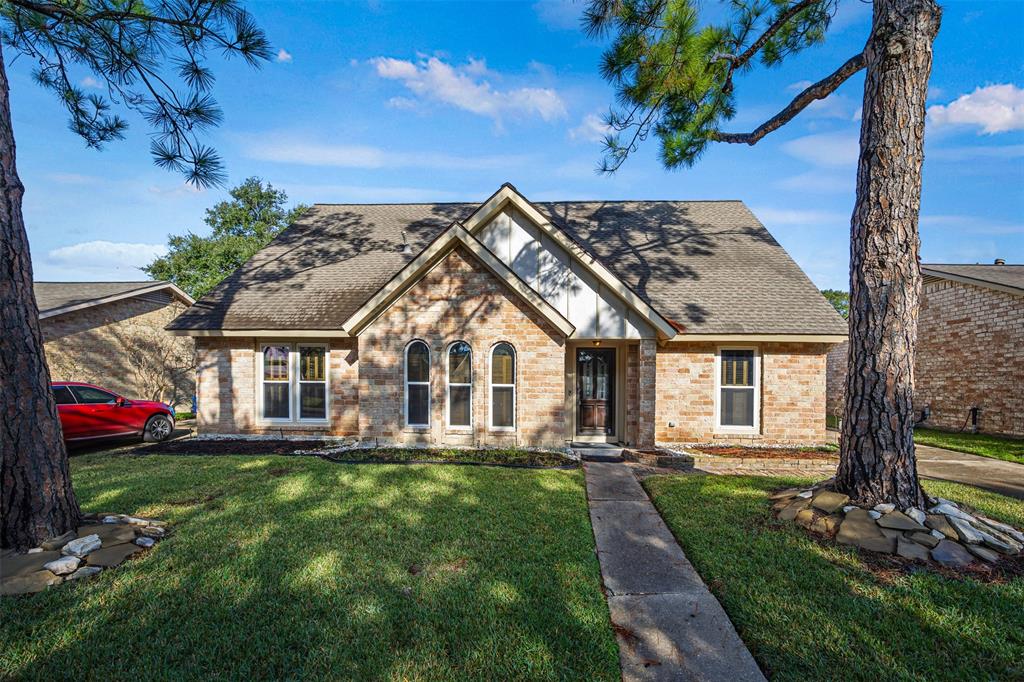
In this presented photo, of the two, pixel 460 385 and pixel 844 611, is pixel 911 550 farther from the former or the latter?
pixel 460 385

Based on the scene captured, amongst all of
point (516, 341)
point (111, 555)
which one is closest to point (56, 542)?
point (111, 555)

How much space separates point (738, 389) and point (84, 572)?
11864 mm

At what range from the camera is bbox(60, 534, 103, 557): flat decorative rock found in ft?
14.1

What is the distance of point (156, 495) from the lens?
6289mm

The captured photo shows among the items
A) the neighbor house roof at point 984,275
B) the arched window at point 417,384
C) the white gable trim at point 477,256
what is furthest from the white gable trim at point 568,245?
the neighbor house roof at point 984,275

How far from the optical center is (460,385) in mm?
9883

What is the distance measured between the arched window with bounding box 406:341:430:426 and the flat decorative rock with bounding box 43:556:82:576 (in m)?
6.03

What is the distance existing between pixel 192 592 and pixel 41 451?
2.42 meters

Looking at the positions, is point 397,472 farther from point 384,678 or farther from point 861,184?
point 861,184

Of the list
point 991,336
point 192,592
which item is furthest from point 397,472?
point 991,336

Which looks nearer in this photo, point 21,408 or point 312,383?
point 21,408

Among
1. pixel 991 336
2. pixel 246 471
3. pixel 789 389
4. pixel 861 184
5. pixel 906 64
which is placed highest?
pixel 906 64

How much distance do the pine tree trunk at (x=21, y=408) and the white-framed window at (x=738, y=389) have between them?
460 inches

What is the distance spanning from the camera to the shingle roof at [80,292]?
49.3 ft
